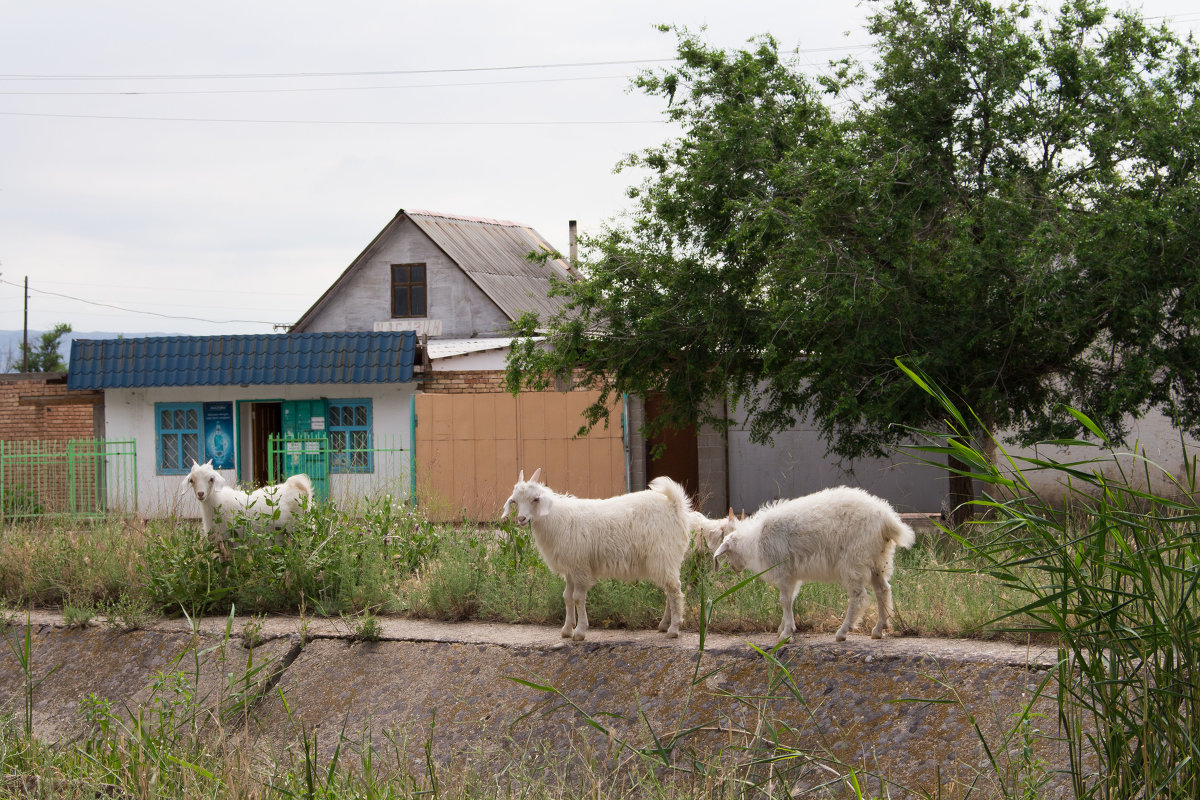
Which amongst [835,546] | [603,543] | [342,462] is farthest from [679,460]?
[835,546]

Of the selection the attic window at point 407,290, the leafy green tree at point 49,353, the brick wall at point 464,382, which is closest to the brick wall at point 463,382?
the brick wall at point 464,382

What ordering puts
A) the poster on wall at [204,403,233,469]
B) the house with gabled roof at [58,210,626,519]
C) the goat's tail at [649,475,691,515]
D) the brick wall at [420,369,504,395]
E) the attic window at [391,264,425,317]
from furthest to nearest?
the attic window at [391,264,425,317] < the poster on wall at [204,403,233,469] < the brick wall at [420,369,504,395] < the house with gabled roof at [58,210,626,519] < the goat's tail at [649,475,691,515]

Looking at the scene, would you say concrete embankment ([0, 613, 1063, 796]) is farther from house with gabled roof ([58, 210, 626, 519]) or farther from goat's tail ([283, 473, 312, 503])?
house with gabled roof ([58, 210, 626, 519])

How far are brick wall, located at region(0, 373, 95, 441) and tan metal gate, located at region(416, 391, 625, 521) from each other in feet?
35.9

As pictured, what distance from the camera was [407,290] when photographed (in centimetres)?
2898

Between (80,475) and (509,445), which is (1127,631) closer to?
(509,445)

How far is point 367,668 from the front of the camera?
788cm

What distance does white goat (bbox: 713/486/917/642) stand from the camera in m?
7.07

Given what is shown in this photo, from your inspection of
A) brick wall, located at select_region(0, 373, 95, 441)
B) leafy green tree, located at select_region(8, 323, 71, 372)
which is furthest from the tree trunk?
→ leafy green tree, located at select_region(8, 323, 71, 372)

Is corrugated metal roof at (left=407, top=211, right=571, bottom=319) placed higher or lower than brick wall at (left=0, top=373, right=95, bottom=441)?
higher

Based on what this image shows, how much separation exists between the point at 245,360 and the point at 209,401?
1366 mm

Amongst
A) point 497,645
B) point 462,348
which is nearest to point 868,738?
point 497,645

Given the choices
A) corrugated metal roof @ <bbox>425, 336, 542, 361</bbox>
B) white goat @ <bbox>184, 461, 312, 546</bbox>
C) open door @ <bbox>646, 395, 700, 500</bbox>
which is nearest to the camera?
white goat @ <bbox>184, 461, 312, 546</bbox>

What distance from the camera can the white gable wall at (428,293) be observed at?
27891 mm
